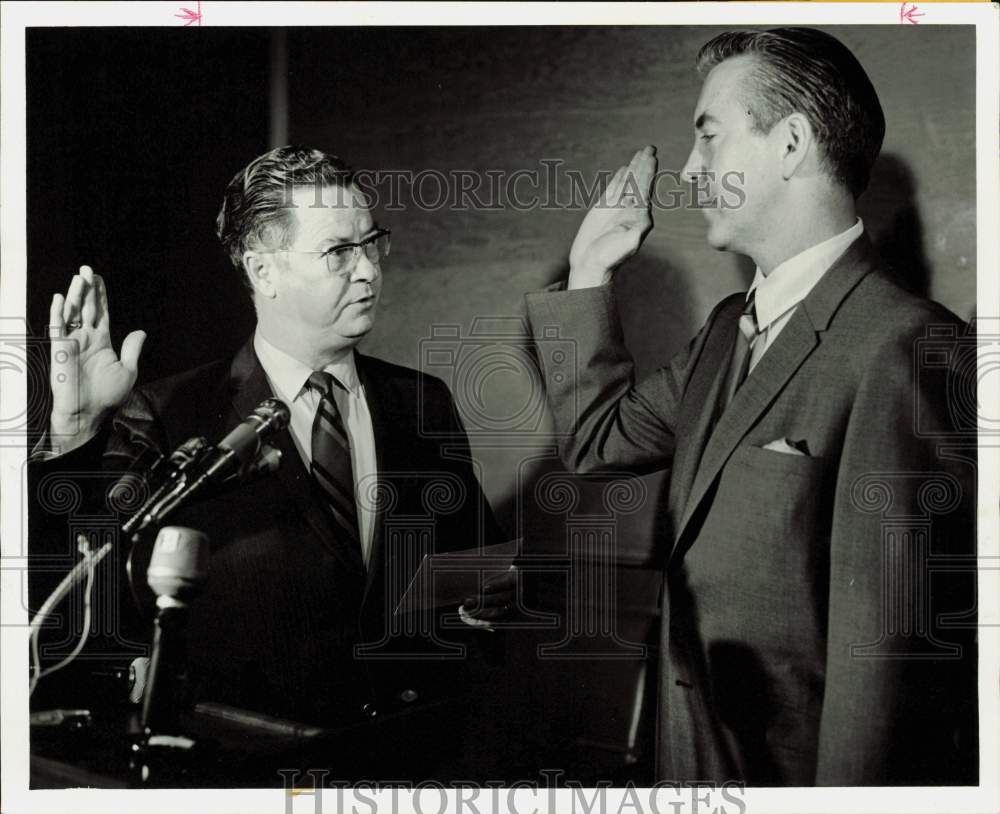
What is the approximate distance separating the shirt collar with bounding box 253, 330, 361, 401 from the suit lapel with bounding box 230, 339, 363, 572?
0.08 feet

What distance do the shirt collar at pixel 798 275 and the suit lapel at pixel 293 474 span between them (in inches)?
42.0

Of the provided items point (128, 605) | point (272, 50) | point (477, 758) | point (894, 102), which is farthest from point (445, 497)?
point (894, 102)

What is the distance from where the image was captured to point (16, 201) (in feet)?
7.89

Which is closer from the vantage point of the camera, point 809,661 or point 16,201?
point 809,661

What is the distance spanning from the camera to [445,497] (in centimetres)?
239

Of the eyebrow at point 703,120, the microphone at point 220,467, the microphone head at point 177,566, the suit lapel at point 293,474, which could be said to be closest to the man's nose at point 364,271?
the suit lapel at point 293,474

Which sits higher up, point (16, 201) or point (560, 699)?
point (16, 201)

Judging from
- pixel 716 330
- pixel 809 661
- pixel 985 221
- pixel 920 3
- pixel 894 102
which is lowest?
pixel 809 661

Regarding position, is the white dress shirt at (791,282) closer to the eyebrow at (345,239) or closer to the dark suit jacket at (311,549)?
the dark suit jacket at (311,549)

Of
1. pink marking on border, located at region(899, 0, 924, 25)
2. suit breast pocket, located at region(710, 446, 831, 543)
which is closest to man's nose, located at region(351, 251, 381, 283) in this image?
suit breast pocket, located at region(710, 446, 831, 543)

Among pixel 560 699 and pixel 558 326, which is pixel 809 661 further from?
pixel 558 326

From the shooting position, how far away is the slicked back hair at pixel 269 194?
2369 millimetres

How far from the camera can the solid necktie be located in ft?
7.57

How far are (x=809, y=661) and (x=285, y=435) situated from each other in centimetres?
125
